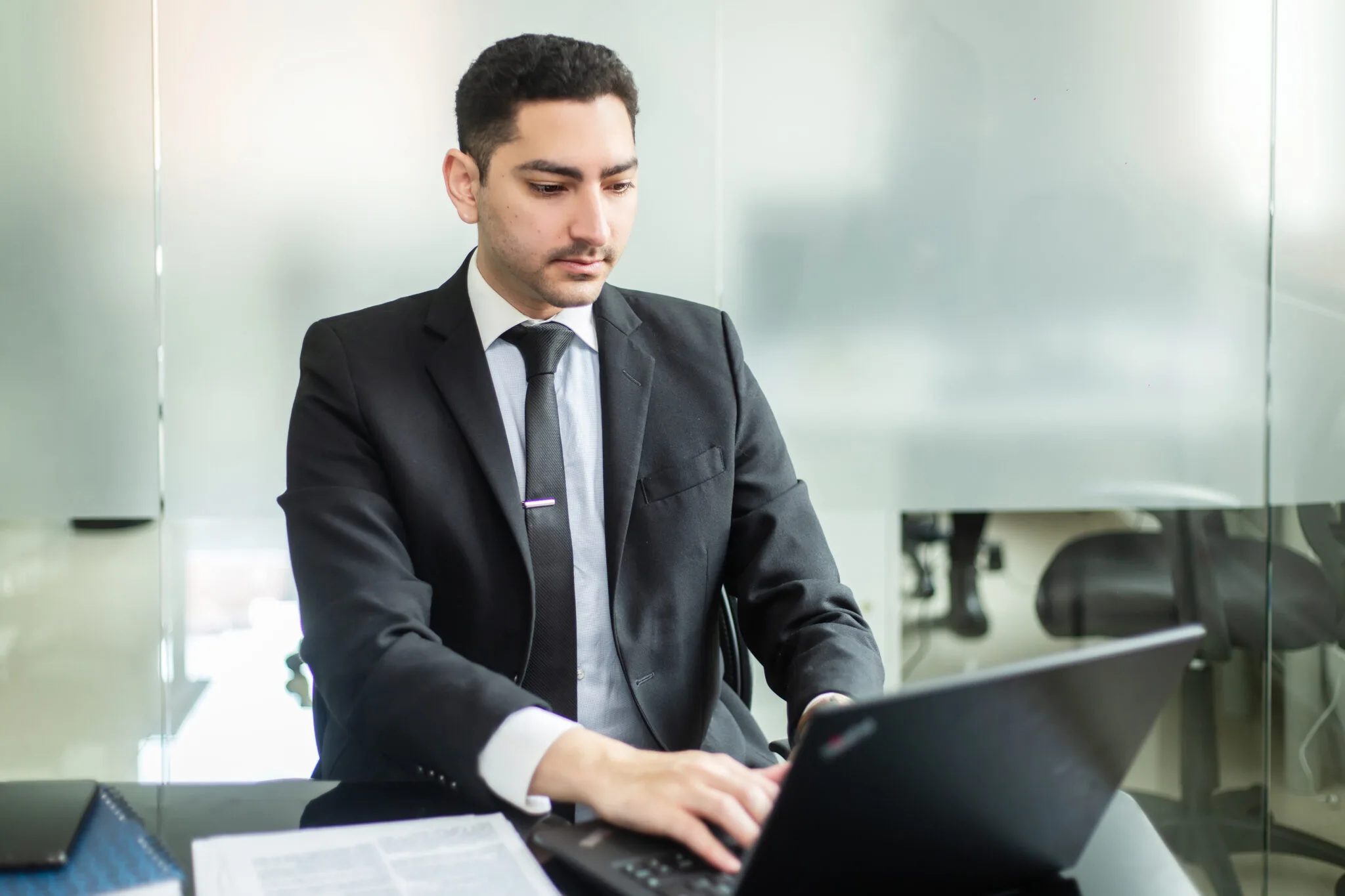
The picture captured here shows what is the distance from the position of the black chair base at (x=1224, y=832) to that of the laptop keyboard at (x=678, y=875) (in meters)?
2.29

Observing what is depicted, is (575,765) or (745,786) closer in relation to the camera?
(745,786)

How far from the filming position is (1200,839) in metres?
2.92

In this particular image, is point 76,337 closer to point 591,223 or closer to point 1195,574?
point 591,223

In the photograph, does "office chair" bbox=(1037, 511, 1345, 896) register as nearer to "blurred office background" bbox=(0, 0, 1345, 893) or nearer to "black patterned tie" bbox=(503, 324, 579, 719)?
"blurred office background" bbox=(0, 0, 1345, 893)

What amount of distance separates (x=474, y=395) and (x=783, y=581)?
0.51m

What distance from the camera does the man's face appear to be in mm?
1598

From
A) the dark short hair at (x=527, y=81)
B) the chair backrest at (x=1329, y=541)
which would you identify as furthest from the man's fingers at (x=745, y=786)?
the chair backrest at (x=1329, y=541)

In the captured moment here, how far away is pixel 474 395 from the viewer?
1.62m

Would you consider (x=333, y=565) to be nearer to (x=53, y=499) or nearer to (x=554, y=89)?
(x=554, y=89)

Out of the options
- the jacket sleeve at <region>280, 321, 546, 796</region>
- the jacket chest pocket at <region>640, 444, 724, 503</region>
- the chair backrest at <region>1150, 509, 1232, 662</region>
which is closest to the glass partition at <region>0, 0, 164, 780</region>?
the jacket sleeve at <region>280, 321, 546, 796</region>

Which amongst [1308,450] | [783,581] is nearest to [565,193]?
[783,581]

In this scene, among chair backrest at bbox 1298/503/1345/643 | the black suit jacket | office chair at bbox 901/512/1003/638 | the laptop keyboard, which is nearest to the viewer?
the laptop keyboard

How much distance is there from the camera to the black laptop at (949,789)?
A: 0.73m

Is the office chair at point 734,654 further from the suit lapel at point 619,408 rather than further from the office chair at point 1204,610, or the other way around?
the office chair at point 1204,610
